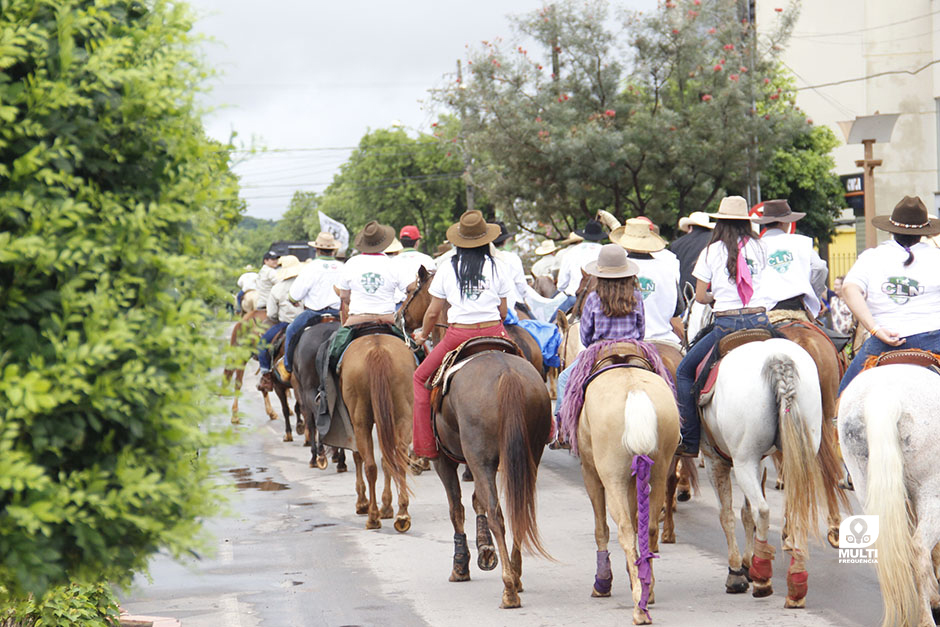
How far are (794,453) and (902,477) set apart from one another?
0.89m

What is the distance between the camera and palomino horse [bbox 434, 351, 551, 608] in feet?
26.0

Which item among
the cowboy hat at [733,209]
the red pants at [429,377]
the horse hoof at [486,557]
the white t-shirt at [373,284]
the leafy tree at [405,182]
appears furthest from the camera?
the leafy tree at [405,182]

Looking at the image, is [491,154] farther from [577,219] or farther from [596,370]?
[596,370]

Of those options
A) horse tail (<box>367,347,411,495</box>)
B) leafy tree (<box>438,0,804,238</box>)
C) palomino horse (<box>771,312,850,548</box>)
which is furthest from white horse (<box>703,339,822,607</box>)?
leafy tree (<box>438,0,804,238</box>)

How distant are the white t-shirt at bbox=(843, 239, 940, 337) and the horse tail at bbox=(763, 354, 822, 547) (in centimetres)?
70

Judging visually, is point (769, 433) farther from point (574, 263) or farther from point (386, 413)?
point (574, 263)

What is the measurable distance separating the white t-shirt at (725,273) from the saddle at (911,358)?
4.18ft

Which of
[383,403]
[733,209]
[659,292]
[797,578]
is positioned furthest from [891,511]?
[383,403]

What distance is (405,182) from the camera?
82.4 meters

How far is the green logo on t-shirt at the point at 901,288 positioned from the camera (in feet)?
24.9

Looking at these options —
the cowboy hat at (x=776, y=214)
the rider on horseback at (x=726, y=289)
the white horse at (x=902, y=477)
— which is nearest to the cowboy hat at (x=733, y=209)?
the rider on horseback at (x=726, y=289)

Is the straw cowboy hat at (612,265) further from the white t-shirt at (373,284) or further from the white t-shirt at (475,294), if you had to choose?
the white t-shirt at (373,284)

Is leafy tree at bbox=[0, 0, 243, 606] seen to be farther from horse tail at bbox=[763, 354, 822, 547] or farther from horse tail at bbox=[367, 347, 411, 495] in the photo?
horse tail at bbox=[367, 347, 411, 495]

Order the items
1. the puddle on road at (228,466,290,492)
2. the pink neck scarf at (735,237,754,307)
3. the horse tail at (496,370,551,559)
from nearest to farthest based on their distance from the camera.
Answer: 1. the horse tail at (496,370,551,559)
2. the pink neck scarf at (735,237,754,307)
3. the puddle on road at (228,466,290,492)
